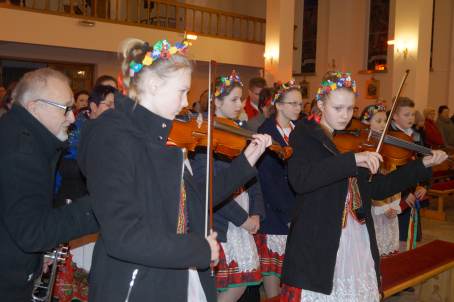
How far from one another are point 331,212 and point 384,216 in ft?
7.06

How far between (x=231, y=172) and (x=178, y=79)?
1.65 feet

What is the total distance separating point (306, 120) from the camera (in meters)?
2.72

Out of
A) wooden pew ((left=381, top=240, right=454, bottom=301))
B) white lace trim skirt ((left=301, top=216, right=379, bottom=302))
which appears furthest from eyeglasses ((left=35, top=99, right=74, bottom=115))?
wooden pew ((left=381, top=240, right=454, bottom=301))

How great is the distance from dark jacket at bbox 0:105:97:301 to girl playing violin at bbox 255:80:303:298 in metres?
2.00

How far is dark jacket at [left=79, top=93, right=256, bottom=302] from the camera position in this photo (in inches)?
57.2

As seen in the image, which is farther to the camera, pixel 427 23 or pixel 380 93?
pixel 380 93

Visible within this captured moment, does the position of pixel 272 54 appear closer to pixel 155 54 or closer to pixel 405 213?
pixel 405 213

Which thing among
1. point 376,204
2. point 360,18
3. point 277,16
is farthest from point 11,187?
point 360,18

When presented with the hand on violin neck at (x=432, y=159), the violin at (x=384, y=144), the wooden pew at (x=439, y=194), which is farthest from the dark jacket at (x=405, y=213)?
the wooden pew at (x=439, y=194)

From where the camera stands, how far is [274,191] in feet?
12.6

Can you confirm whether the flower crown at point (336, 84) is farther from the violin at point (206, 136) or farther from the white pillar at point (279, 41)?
the white pillar at point (279, 41)

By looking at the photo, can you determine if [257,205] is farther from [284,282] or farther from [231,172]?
[231,172]

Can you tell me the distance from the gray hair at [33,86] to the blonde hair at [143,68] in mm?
473

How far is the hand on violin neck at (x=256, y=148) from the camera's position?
6.92 ft
